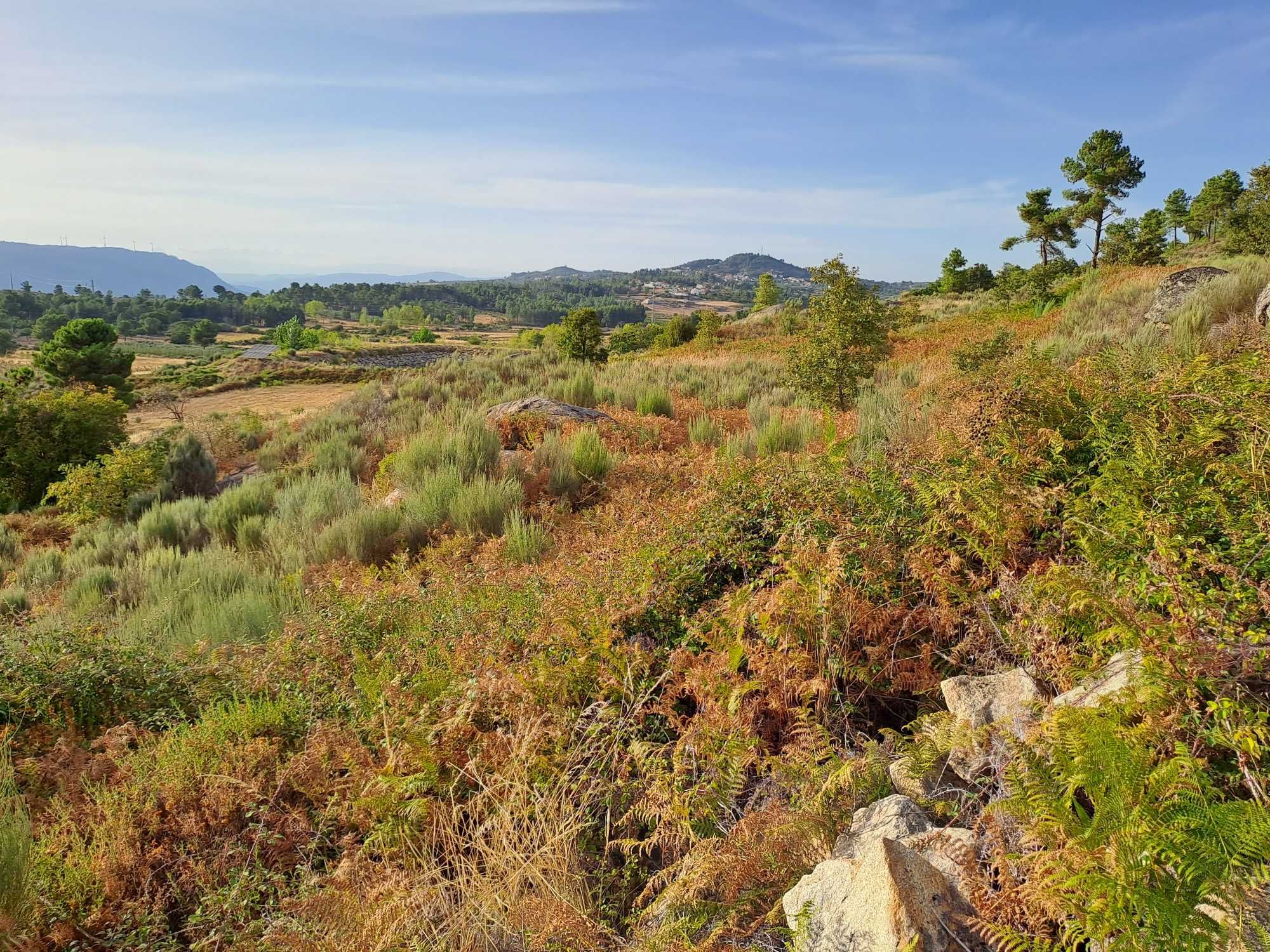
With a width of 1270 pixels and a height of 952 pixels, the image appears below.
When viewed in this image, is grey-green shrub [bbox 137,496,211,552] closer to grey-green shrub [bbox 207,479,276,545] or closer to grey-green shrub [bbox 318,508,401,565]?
grey-green shrub [bbox 207,479,276,545]

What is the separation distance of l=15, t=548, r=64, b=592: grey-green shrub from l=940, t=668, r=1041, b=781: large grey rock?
27.0 ft

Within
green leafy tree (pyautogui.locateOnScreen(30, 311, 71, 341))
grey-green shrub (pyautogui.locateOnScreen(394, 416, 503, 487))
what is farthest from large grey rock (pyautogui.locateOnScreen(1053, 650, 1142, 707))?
green leafy tree (pyautogui.locateOnScreen(30, 311, 71, 341))

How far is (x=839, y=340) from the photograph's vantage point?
424 inches

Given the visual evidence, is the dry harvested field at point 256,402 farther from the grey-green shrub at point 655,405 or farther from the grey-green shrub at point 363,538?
the grey-green shrub at point 363,538

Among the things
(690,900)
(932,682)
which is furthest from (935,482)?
(690,900)

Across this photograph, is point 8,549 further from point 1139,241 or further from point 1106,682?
point 1139,241

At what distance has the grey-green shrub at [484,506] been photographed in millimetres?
6602

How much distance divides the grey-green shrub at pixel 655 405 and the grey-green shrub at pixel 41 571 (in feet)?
26.1

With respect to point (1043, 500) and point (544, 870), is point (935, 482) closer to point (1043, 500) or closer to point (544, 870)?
point (1043, 500)

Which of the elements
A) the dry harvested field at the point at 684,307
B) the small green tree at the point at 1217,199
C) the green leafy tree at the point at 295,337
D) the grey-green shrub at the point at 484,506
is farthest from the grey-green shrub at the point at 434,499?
the dry harvested field at the point at 684,307

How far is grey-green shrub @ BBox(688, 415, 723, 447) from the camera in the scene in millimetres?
9180

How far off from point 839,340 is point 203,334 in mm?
134837

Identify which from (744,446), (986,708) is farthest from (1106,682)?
(744,446)

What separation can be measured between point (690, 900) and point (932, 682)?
4.54ft
